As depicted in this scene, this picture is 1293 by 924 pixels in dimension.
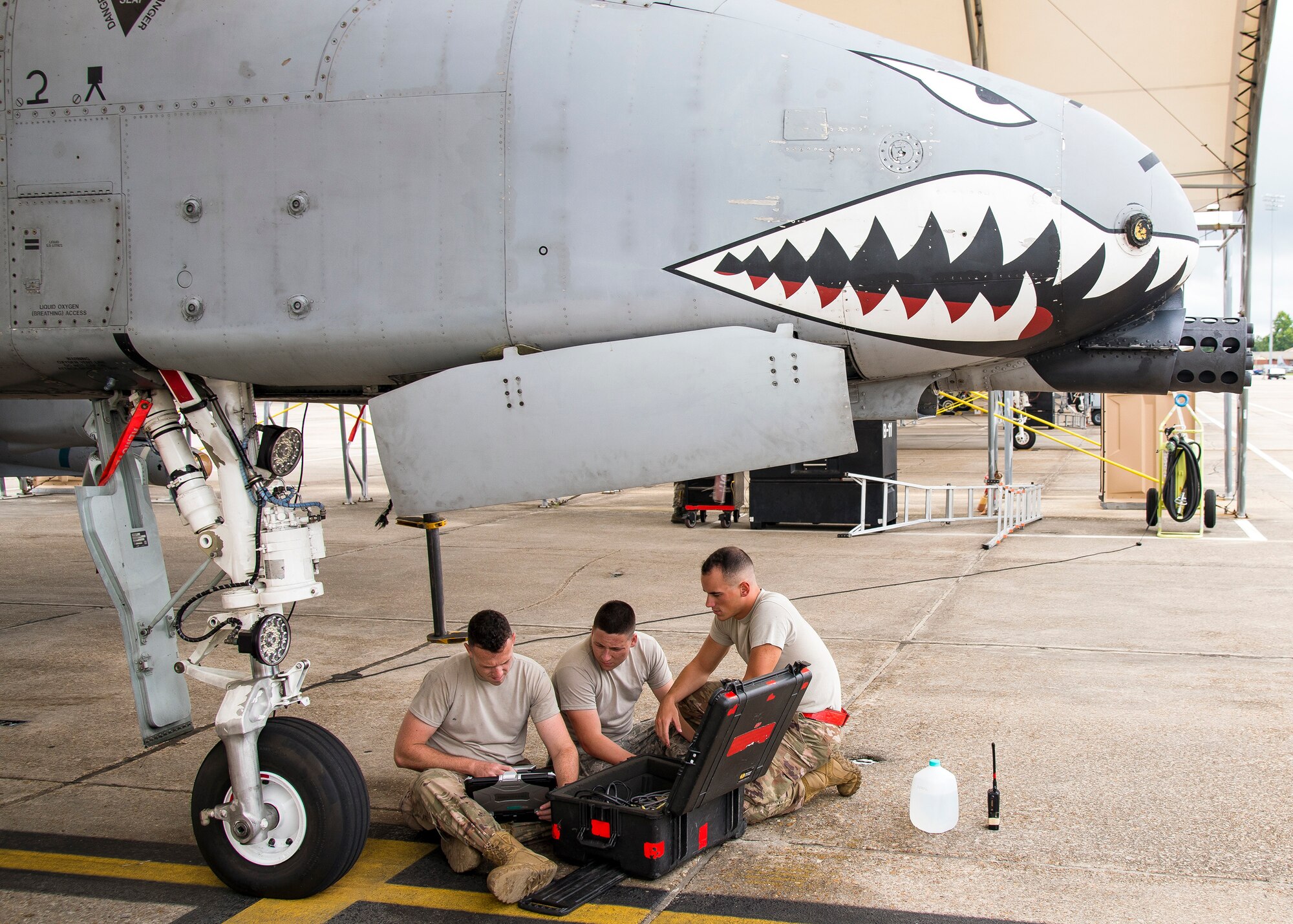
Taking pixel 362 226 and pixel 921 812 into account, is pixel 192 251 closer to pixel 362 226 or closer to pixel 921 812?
pixel 362 226

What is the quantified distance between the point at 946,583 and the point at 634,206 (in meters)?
7.64

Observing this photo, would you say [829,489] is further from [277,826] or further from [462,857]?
[277,826]

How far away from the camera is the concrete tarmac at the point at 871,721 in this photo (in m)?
4.07

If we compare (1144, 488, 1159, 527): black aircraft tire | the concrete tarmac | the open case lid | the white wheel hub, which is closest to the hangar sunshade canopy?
(1144, 488, 1159, 527): black aircraft tire

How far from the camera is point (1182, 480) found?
13.9 metres

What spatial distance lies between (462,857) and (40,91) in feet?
11.3

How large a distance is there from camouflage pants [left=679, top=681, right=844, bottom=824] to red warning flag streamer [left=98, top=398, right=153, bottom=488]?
2708mm

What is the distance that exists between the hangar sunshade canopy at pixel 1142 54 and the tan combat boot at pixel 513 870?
491 inches

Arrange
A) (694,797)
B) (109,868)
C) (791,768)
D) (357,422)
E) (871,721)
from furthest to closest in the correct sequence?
(357,422), (871,721), (791,768), (109,868), (694,797)

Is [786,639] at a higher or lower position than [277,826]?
higher

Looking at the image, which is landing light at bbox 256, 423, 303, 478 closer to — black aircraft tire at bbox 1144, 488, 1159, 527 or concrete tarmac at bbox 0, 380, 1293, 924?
concrete tarmac at bbox 0, 380, 1293, 924

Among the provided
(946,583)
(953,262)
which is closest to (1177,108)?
(946,583)

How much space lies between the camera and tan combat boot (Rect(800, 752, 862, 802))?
4852 mm

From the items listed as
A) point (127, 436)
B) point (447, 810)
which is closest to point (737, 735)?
point (447, 810)
